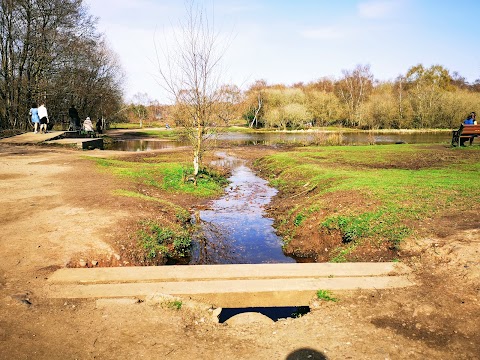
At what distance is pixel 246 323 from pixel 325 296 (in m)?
1.20

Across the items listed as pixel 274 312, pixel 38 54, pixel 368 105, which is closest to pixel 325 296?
pixel 274 312

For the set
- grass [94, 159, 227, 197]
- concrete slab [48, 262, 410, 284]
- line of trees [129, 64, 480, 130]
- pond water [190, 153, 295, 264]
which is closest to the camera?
concrete slab [48, 262, 410, 284]

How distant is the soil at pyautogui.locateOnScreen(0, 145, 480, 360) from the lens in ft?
11.7

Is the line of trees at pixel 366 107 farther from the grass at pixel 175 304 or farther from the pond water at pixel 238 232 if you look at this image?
the grass at pixel 175 304

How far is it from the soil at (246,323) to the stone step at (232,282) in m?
0.21

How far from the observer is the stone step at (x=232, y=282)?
4.72 m

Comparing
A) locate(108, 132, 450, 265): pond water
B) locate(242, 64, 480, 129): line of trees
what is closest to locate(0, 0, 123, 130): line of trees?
locate(108, 132, 450, 265): pond water

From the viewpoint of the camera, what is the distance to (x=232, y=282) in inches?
A: 197

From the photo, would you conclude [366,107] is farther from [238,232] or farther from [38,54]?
[238,232]

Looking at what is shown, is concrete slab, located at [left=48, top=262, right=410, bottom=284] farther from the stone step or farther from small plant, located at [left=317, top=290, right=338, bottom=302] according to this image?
small plant, located at [left=317, top=290, right=338, bottom=302]

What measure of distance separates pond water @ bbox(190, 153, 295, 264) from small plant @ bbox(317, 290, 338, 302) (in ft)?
9.26

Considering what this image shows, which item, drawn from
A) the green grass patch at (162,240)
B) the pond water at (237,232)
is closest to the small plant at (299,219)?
the pond water at (237,232)

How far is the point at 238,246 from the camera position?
844 centimetres

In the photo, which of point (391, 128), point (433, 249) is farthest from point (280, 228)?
point (391, 128)
